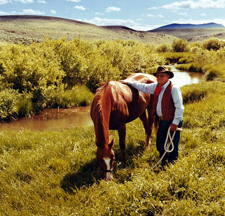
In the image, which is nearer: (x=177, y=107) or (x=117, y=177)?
(x=177, y=107)

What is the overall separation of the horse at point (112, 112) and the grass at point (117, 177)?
0.46 metres

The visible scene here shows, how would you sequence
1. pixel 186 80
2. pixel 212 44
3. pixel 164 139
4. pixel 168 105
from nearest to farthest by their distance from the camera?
pixel 168 105 < pixel 164 139 < pixel 186 80 < pixel 212 44

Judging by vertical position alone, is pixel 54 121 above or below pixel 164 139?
below

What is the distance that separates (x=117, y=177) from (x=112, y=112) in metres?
1.45

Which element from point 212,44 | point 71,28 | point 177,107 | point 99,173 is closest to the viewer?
point 177,107

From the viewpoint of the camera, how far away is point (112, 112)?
454 centimetres

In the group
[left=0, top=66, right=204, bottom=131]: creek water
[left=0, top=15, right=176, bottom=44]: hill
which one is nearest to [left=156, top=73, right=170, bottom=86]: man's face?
[left=0, top=66, right=204, bottom=131]: creek water

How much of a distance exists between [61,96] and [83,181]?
31.4 ft

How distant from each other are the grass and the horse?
0.46m

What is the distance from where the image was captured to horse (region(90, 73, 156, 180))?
3.86m

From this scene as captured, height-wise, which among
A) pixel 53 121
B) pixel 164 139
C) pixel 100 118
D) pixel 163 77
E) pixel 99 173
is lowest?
pixel 53 121

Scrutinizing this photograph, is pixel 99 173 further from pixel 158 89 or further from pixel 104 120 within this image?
pixel 158 89

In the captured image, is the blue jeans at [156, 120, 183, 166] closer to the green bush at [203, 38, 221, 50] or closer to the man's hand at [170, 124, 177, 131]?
the man's hand at [170, 124, 177, 131]

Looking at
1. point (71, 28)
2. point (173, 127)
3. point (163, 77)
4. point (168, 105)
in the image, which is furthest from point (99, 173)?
point (71, 28)
